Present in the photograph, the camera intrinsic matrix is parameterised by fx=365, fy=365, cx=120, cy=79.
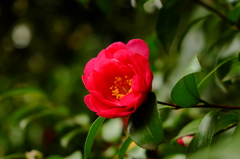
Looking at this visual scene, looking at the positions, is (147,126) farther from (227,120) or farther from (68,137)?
(68,137)

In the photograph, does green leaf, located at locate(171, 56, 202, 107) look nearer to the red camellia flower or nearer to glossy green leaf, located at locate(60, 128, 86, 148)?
the red camellia flower

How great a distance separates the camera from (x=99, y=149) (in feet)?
3.51

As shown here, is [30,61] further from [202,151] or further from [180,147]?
[202,151]

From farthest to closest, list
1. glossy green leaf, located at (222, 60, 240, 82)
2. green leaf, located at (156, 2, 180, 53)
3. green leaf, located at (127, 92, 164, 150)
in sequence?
green leaf, located at (156, 2, 180, 53), glossy green leaf, located at (222, 60, 240, 82), green leaf, located at (127, 92, 164, 150)

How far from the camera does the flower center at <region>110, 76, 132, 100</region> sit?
659 mm

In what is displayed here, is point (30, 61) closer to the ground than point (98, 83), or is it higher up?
closer to the ground

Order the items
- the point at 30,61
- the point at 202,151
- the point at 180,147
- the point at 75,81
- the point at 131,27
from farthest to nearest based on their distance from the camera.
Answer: the point at 30,61 < the point at 131,27 < the point at 75,81 < the point at 180,147 < the point at 202,151

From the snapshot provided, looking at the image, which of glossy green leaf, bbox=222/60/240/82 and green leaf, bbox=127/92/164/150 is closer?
green leaf, bbox=127/92/164/150

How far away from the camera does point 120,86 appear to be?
668 millimetres

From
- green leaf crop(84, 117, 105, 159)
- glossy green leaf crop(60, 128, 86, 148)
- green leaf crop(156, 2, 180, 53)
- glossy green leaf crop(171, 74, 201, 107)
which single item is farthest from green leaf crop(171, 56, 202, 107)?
glossy green leaf crop(60, 128, 86, 148)

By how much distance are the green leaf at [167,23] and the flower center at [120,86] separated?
0.92ft

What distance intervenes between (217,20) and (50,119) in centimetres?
67

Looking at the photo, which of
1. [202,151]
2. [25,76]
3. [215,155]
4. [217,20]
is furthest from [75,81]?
[215,155]

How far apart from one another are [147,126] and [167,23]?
397 mm
